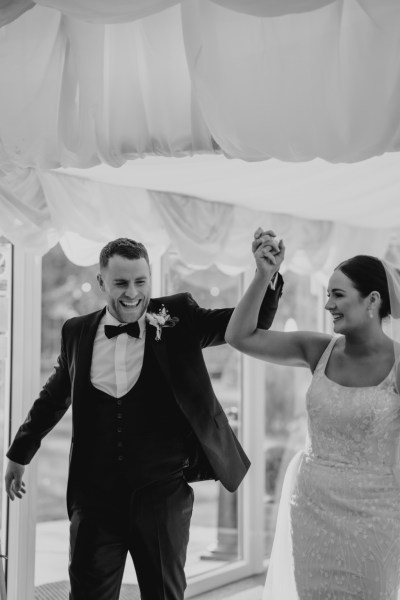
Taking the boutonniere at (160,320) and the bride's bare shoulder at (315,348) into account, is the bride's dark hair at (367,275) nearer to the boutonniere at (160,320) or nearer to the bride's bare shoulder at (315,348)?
the bride's bare shoulder at (315,348)

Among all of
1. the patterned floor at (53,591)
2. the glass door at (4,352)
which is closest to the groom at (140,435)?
the glass door at (4,352)

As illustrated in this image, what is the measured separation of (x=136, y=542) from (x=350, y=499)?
0.77 meters

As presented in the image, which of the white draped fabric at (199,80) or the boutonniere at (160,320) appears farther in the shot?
the boutonniere at (160,320)

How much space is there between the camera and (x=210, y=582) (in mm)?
5426

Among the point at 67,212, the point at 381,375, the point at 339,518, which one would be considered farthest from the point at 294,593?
the point at 67,212

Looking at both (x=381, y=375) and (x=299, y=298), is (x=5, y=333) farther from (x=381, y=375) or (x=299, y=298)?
(x=299, y=298)

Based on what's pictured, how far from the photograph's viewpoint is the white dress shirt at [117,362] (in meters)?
2.99

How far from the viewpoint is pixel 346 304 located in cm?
267

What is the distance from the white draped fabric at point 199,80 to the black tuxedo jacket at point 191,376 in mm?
672

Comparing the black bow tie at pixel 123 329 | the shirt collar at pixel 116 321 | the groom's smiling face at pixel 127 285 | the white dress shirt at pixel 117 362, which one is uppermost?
the groom's smiling face at pixel 127 285

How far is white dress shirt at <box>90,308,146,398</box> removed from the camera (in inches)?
118

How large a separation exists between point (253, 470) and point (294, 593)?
3003mm

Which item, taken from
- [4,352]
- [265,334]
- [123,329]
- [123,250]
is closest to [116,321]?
[123,329]

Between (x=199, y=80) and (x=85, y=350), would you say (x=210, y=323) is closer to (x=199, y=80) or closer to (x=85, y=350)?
(x=85, y=350)
